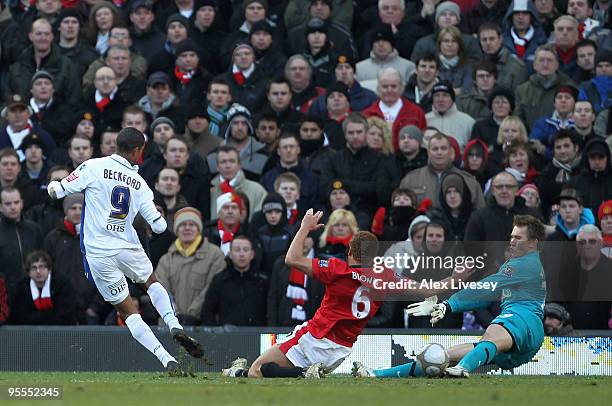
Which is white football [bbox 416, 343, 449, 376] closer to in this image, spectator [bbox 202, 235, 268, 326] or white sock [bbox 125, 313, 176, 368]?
white sock [bbox 125, 313, 176, 368]

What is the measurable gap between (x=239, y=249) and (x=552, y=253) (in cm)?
364

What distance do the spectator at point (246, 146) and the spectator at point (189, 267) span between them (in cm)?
204

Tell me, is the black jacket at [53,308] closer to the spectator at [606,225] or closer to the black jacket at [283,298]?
the black jacket at [283,298]

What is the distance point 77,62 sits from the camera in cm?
2166

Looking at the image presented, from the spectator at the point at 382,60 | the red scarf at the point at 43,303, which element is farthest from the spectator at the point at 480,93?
the red scarf at the point at 43,303

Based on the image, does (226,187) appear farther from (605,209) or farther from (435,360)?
(435,360)

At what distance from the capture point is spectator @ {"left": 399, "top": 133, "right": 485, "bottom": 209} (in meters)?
17.9

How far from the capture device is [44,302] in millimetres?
17109

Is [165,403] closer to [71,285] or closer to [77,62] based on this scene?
[71,285]

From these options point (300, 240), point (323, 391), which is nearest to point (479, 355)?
point (300, 240)

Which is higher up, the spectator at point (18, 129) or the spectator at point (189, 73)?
the spectator at point (189, 73)

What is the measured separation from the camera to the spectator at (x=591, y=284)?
53.9 ft

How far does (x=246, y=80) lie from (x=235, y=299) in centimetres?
459

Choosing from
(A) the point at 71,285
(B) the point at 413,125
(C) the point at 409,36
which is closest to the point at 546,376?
(B) the point at 413,125
